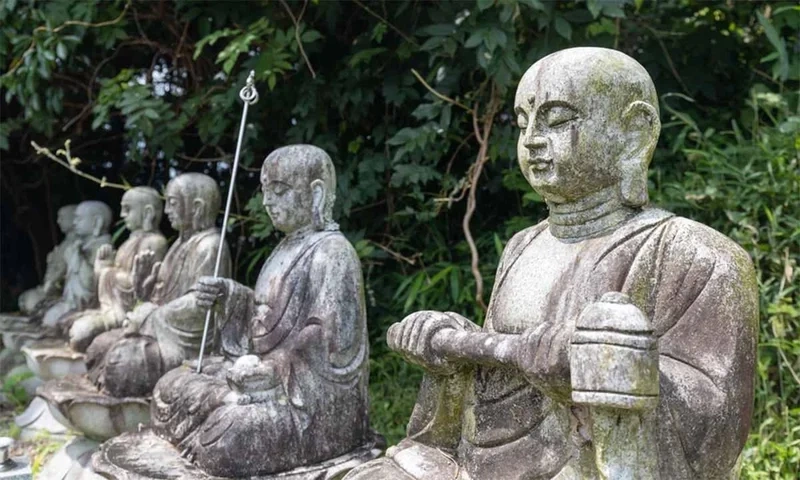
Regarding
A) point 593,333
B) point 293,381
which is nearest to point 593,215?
point 593,333

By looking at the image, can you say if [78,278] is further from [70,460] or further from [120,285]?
[70,460]

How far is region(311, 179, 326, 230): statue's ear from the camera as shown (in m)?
4.01

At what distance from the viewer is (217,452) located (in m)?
3.62

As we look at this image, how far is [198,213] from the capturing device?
5.18 meters

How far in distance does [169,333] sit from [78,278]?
267 cm

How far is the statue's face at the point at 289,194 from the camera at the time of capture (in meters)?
3.98

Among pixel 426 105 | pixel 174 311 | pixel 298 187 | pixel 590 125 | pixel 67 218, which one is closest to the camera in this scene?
pixel 590 125

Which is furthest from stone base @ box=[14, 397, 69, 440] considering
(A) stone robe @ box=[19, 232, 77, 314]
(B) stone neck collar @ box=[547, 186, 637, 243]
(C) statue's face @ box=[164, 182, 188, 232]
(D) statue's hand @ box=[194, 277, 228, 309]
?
(B) stone neck collar @ box=[547, 186, 637, 243]

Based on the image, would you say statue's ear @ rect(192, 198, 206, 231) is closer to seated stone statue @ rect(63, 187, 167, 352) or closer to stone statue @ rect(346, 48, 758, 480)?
seated stone statue @ rect(63, 187, 167, 352)

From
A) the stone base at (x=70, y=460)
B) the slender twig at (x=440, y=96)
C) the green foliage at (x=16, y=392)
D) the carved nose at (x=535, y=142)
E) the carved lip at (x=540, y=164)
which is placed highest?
the slender twig at (x=440, y=96)

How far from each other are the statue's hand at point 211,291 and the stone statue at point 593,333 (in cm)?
146

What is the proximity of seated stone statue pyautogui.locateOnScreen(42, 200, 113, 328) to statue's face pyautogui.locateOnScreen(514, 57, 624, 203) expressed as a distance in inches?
213

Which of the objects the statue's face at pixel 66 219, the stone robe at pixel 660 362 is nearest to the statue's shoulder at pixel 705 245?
the stone robe at pixel 660 362

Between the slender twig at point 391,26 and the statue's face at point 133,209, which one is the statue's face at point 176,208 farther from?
the slender twig at point 391,26
